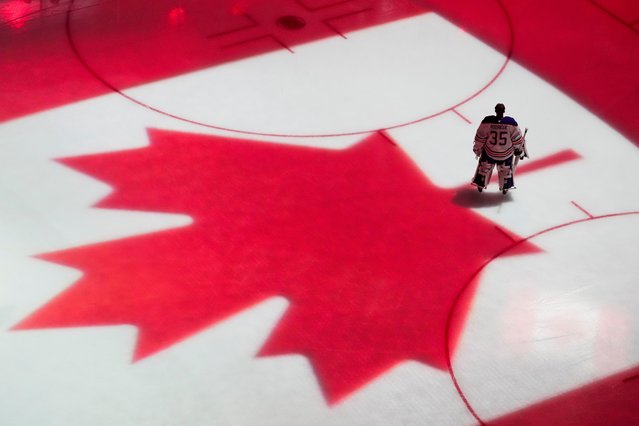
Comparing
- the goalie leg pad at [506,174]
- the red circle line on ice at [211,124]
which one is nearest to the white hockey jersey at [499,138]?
the goalie leg pad at [506,174]

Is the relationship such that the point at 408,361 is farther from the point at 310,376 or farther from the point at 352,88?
the point at 352,88

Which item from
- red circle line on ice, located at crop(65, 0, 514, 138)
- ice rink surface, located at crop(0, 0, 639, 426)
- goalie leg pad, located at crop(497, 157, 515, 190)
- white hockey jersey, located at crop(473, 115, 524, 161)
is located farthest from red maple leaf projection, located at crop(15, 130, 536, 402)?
white hockey jersey, located at crop(473, 115, 524, 161)

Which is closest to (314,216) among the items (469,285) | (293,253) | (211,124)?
(293,253)

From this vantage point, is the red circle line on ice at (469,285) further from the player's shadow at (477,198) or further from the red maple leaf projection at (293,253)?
the player's shadow at (477,198)

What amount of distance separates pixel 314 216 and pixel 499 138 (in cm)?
139

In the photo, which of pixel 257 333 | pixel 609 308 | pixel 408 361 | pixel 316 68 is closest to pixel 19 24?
pixel 316 68

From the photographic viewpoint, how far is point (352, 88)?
918 centimetres

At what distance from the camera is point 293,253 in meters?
7.41

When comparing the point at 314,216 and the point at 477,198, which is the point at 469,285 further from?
the point at 314,216

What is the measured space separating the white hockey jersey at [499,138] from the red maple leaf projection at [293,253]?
0.44 metres

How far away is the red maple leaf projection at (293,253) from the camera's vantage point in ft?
22.4

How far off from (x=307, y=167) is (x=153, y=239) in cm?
134

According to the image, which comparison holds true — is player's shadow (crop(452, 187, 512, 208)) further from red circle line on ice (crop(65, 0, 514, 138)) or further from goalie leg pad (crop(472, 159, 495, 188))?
red circle line on ice (crop(65, 0, 514, 138))

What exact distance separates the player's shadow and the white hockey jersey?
0.34 metres
